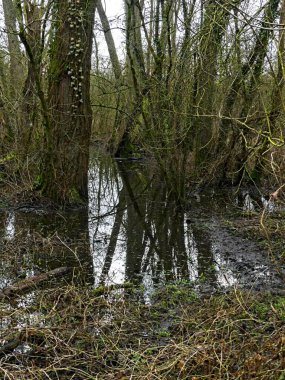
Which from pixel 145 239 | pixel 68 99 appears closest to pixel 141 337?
pixel 145 239

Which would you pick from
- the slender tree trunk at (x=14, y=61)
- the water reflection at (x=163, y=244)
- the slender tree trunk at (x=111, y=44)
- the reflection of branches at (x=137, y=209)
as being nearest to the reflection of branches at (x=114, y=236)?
the water reflection at (x=163, y=244)

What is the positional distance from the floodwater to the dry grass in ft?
1.83

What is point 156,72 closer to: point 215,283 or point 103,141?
point 215,283

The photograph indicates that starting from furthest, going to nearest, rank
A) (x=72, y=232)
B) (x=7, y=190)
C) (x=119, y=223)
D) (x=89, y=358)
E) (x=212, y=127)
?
1. (x=212, y=127)
2. (x=7, y=190)
3. (x=119, y=223)
4. (x=72, y=232)
5. (x=89, y=358)

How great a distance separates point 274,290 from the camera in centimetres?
551

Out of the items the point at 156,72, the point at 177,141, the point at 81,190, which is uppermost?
the point at 156,72

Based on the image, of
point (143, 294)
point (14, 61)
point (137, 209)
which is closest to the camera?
point (143, 294)

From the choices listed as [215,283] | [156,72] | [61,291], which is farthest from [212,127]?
[61,291]

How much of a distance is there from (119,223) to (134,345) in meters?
5.00

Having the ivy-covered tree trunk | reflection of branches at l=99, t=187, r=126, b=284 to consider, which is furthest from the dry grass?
the ivy-covered tree trunk

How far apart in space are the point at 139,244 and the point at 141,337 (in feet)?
11.0

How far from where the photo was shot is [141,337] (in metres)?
4.29

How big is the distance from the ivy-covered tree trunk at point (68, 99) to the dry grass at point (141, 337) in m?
4.54

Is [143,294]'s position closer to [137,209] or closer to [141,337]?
[141,337]
